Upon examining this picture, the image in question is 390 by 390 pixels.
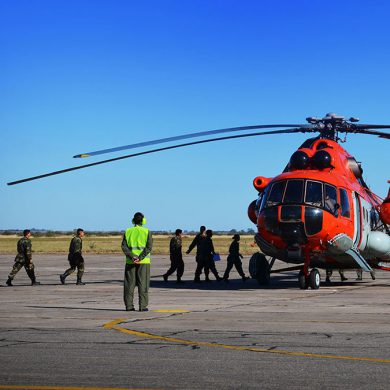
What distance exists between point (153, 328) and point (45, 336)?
1.86m

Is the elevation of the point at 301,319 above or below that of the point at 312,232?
below

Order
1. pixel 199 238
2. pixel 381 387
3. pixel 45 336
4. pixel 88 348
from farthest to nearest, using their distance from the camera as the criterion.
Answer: pixel 199 238 < pixel 45 336 < pixel 88 348 < pixel 381 387

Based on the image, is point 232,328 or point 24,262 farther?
point 24,262

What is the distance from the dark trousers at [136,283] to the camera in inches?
622

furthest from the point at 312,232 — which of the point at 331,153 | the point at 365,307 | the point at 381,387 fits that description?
the point at 381,387

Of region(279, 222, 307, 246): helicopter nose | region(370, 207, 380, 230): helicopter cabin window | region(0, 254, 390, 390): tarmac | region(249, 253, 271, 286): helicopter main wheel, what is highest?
region(370, 207, 380, 230): helicopter cabin window

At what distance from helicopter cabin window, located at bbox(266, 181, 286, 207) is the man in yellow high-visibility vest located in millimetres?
6616

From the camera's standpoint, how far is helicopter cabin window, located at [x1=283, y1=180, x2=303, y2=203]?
2194cm

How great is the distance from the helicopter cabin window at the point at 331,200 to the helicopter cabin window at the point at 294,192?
31.3 inches

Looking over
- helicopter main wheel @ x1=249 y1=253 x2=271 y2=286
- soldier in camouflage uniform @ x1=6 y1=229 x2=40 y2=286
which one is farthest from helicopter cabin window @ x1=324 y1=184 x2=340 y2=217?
soldier in camouflage uniform @ x1=6 y1=229 x2=40 y2=286

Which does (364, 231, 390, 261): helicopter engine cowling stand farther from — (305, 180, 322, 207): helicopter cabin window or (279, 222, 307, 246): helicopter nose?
(279, 222, 307, 246): helicopter nose

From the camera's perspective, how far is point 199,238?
27.0 m

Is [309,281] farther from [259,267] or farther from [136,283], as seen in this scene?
[136,283]

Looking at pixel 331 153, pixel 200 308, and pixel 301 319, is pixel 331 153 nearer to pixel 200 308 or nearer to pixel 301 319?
pixel 200 308
